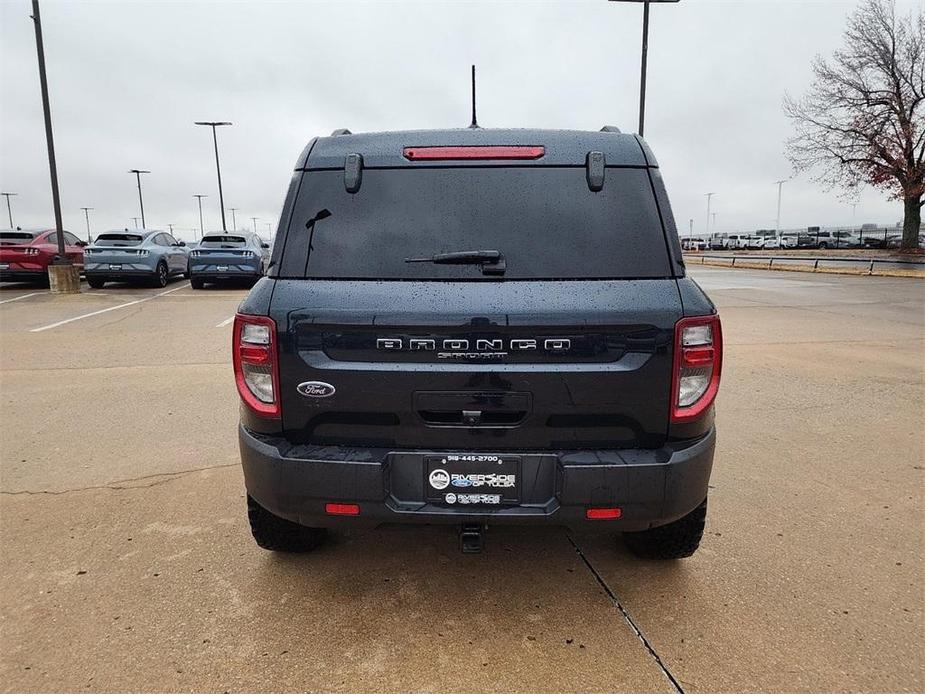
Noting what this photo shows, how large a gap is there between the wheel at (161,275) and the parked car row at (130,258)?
0.03m

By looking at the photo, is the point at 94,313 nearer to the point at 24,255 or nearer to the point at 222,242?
the point at 222,242

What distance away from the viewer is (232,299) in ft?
47.2

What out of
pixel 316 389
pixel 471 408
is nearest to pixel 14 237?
pixel 316 389

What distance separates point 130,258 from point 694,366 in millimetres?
17018

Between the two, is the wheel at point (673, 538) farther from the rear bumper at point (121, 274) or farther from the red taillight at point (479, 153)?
the rear bumper at point (121, 274)

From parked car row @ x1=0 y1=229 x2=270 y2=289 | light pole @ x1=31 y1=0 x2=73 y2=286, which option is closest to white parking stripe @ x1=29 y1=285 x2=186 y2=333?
parked car row @ x1=0 y1=229 x2=270 y2=289

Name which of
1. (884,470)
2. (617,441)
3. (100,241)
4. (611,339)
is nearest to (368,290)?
(611,339)

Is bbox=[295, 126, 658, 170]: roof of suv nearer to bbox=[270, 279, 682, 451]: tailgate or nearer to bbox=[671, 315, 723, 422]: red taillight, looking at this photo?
bbox=[270, 279, 682, 451]: tailgate

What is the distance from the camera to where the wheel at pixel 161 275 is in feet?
54.1

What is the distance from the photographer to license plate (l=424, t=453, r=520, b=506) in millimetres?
2219

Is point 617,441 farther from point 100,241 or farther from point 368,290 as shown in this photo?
point 100,241

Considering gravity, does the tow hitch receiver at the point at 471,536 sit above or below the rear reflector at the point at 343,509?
below

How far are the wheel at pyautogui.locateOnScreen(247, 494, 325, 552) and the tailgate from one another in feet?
2.74

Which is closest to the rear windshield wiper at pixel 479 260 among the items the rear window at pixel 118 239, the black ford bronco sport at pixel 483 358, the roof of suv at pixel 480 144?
the black ford bronco sport at pixel 483 358
